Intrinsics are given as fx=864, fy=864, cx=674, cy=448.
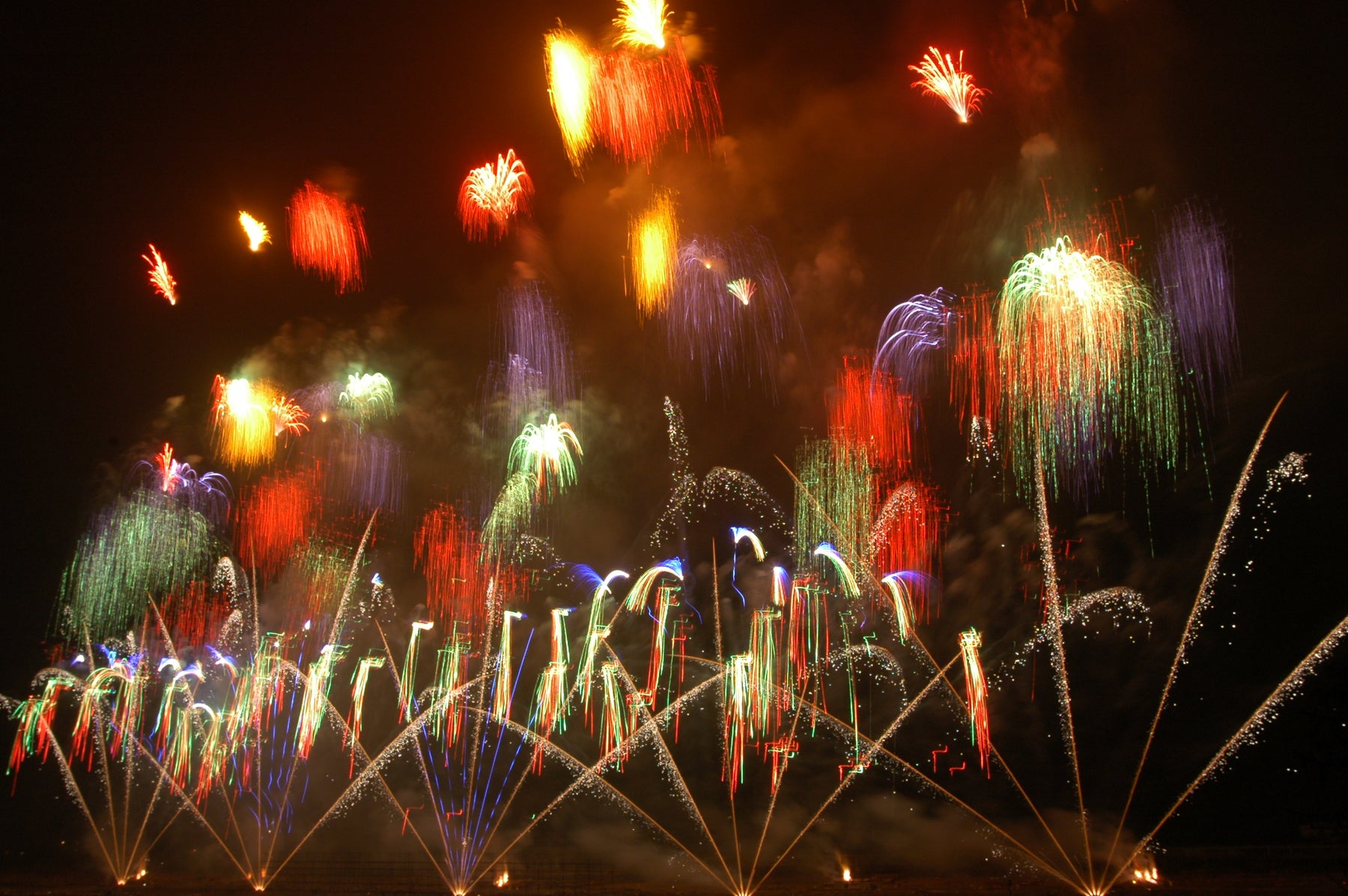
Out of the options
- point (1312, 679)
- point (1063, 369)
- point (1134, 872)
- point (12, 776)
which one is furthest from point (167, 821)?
point (1312, 679)

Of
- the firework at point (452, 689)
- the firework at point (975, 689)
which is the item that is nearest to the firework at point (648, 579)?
the firework at point (452, 689)

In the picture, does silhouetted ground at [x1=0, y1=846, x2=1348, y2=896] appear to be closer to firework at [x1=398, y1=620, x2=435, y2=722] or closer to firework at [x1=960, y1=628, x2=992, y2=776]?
firework at [x1=960, y1=628, x2=992, y2=776]

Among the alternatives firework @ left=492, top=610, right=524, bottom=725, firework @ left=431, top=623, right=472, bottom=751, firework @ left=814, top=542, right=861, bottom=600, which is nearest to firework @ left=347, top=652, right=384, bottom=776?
firework @ left=431, top=623, right=472, bottom=751

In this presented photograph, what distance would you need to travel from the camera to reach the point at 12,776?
1065 inches

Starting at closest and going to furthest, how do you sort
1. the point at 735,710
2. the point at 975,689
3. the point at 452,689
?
1. the point at 975,689
2. the point at 735,710
3. the point at 452,689

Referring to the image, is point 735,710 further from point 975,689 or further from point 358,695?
point 358,695

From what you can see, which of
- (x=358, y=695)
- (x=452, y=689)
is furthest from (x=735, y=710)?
(x=358, y=695)

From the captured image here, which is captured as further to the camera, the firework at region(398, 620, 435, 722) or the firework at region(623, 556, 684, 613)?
the firework at region(398, 620, 435, 722)

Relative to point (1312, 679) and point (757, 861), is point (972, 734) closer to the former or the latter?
point (757, 861)

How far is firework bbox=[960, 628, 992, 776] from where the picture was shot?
21.2 m

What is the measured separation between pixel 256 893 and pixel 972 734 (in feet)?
58.9

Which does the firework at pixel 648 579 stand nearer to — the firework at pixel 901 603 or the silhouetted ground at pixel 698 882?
the firework at pixel 901 603

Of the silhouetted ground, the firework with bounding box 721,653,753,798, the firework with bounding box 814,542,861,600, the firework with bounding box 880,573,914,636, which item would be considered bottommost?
the silhouetted ground

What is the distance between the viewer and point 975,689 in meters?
21.6
